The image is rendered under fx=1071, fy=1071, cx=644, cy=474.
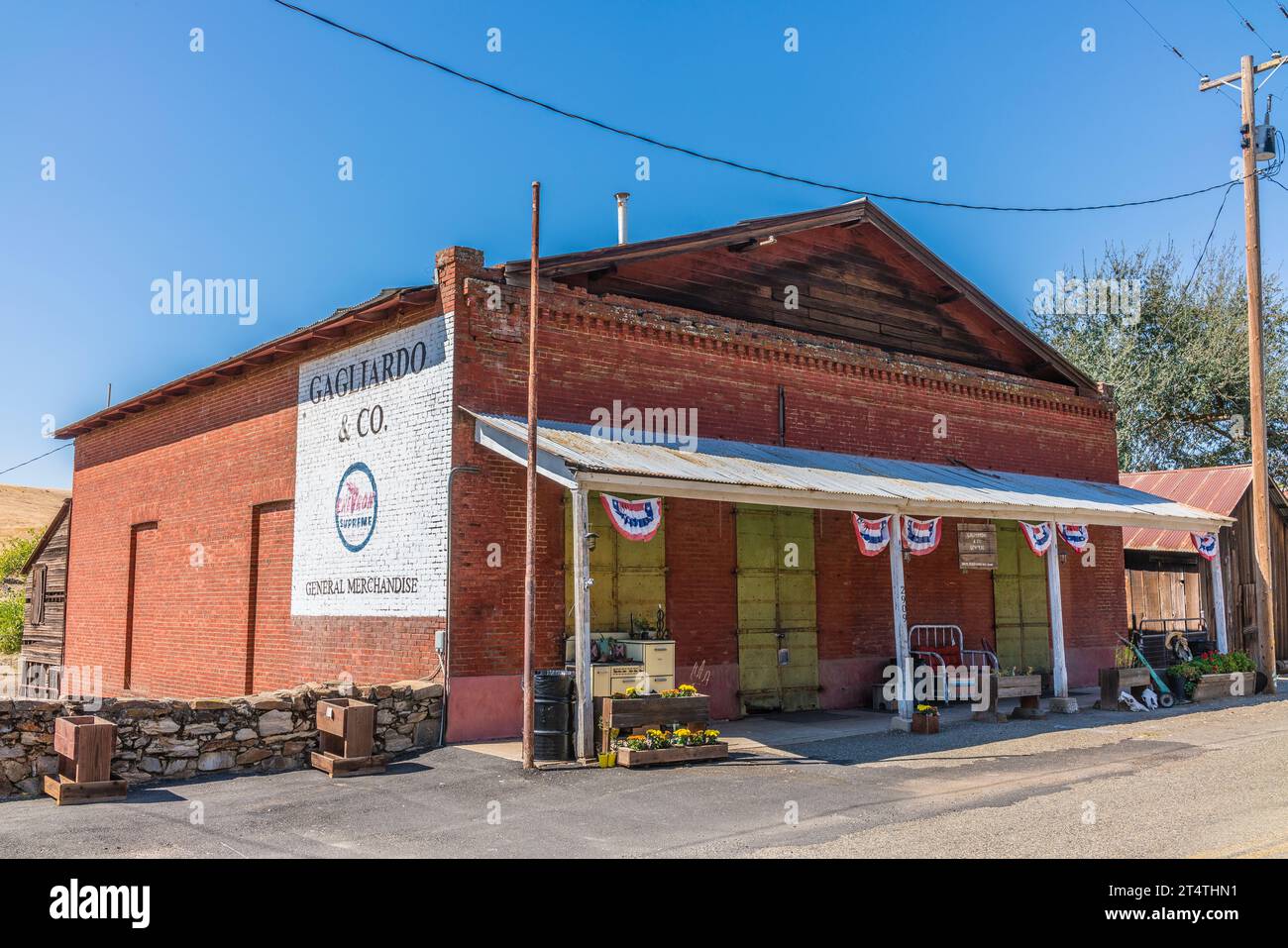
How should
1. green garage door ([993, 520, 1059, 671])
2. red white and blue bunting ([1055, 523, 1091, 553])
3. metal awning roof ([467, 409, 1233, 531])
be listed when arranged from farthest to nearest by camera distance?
green garage door ([993, 520, 1059, 671]), red white and blue bunting ([1055, 523, 1091, 553]), metal awning roof ([467, 409, 1233, 531])

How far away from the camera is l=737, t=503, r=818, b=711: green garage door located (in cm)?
1608

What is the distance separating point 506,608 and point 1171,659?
1499cm

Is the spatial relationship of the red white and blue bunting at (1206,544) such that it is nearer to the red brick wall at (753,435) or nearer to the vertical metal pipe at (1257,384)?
the vertical metal pipe at (1257,384)

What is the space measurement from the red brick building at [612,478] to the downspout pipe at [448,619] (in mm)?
44

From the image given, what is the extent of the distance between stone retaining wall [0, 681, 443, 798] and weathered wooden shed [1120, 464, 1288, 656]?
18.1 metres

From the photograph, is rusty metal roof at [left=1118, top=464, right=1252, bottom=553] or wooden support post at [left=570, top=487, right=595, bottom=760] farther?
rusty metal roof at [left=1118, top=464, right=1252, bottom=553]

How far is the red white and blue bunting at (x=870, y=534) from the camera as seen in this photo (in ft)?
48.2

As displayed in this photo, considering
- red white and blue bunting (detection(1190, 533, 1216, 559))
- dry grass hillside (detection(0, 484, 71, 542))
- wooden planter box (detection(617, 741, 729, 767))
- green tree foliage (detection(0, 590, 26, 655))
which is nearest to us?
wooden planter box (detection(617, 741, 729, 767))

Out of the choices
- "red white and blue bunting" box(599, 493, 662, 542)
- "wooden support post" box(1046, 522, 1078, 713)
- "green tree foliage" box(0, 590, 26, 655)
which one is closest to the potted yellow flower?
"wooden support post" box(1046, 522, 1078, 713)

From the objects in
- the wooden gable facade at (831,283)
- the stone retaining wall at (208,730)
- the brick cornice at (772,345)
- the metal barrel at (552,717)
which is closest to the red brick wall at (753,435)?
the brick cornice at (772,345)

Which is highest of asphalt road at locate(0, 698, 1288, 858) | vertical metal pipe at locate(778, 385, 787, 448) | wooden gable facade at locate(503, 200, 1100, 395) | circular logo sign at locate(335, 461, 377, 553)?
wooden gable facade at locate(503, 200, 1100, 395)

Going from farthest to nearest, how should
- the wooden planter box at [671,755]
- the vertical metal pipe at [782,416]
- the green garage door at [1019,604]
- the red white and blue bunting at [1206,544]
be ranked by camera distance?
the green garage door at [1019,604] → the red white and blue bunting at [1206,544] → the vertical metal pipe at [782,416] → the wooden planter box at [671,755]

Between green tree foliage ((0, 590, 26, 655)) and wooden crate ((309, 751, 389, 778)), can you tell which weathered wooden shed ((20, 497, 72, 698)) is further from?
wooden crate ((309, 751, 389, 778))
